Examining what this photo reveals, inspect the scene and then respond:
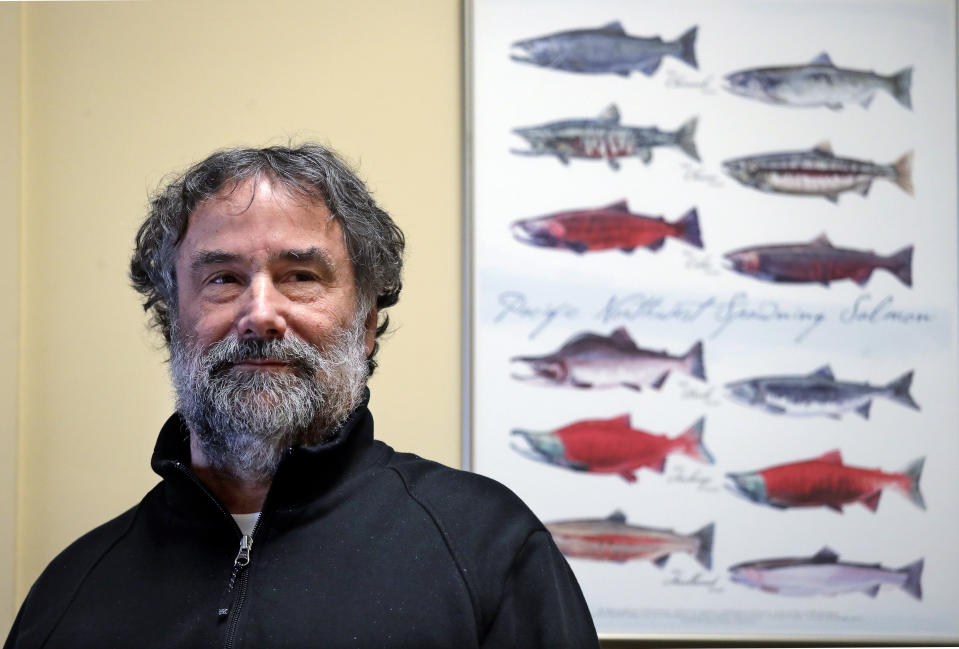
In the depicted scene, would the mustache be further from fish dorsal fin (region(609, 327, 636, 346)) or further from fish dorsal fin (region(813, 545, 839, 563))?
fish dorsal fin (region(813, 545, 839, 563))

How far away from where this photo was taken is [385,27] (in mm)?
1646

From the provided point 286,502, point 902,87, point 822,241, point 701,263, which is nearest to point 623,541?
point 701,263

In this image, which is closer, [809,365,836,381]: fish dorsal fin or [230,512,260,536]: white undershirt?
[230,512,260,536]: white undershirt

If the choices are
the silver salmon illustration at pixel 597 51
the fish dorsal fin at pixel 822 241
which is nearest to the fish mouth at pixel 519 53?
the silver salmon illustration at pixel 597 51

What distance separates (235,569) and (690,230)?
0.98 metres

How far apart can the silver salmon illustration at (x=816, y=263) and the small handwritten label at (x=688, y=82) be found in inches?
11.3

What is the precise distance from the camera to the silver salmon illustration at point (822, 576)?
1.58m

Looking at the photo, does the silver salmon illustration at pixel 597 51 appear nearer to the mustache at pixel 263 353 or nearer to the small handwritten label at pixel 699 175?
the small handwritten label at pixel 699 175

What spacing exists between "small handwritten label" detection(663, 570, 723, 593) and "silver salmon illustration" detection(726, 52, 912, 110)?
2.72 ft

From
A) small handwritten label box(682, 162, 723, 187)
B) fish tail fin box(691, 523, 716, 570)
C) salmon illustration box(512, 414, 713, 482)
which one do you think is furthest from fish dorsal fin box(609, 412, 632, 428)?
small handwritten label box(682, 162, 723, 187)

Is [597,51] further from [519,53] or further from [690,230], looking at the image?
[690,230]

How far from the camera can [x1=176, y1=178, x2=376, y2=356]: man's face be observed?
1051mm

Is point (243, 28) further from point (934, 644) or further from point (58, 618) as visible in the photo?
point (934, 644)

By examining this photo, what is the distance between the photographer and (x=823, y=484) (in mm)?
1609
